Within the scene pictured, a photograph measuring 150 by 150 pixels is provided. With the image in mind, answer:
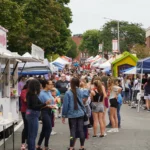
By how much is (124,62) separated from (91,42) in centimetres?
10560

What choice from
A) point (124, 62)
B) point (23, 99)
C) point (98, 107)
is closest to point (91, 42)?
point (124, 62)

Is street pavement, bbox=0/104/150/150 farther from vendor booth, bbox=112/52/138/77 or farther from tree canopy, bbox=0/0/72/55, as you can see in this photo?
tree canopy, bbox=0/0/72/55

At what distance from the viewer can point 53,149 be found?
442 inches

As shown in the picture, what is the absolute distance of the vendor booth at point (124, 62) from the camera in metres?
35.4

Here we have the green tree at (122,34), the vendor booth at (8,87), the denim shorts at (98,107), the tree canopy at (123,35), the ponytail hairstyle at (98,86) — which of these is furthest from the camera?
the green tree at (122,34)

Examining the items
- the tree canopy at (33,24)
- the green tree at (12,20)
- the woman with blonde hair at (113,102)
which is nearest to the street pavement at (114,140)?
the woman with blonde hair at (113,102)

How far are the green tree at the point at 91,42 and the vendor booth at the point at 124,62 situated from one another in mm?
100710

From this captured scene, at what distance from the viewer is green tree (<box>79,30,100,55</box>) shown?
139000 millimetres

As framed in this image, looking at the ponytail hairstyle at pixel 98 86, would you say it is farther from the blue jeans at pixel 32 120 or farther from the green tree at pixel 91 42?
the green tree at pixel 91 42

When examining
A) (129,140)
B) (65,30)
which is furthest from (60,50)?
Result: (129,140)

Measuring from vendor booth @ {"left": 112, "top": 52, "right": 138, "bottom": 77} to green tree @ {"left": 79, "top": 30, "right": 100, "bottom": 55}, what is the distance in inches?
3965

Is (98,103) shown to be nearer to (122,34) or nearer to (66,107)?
(66,107)

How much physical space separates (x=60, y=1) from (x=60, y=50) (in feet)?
22.2

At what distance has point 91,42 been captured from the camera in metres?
141
